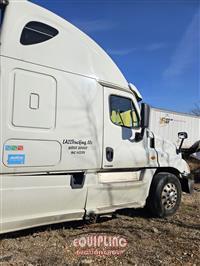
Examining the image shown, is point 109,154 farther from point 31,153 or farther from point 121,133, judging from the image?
point 31,153

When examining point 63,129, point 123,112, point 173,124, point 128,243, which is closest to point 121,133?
point 123,112

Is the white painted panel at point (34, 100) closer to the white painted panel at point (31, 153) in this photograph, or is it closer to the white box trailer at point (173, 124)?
the white painted panel at point (31, 153)

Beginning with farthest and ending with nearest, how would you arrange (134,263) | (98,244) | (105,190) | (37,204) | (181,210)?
(181,210) < (105,190) < (98,244) < (37,204) < (134,263)

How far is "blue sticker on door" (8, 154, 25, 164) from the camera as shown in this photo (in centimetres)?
398

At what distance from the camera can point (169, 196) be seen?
6.20m

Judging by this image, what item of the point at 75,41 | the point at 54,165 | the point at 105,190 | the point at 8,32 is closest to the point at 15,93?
the point at 8,32

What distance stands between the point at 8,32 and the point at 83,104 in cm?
153

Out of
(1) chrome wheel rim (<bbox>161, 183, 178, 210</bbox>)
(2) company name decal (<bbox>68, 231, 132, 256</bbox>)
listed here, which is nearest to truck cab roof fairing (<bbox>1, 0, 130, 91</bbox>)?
(1) chrome wheel rim (<bbox>161, 183, 178, 210</bbox>)

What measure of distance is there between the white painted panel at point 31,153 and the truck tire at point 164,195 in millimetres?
2393

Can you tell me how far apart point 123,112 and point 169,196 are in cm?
206

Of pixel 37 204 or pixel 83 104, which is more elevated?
pixel 83 104

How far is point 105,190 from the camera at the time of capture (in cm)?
513

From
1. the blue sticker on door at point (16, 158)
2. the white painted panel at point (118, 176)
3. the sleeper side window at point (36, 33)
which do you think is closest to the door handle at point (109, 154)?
the white painted panel at point (118, 176)

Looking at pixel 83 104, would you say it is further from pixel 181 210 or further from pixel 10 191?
pixel 181 210
